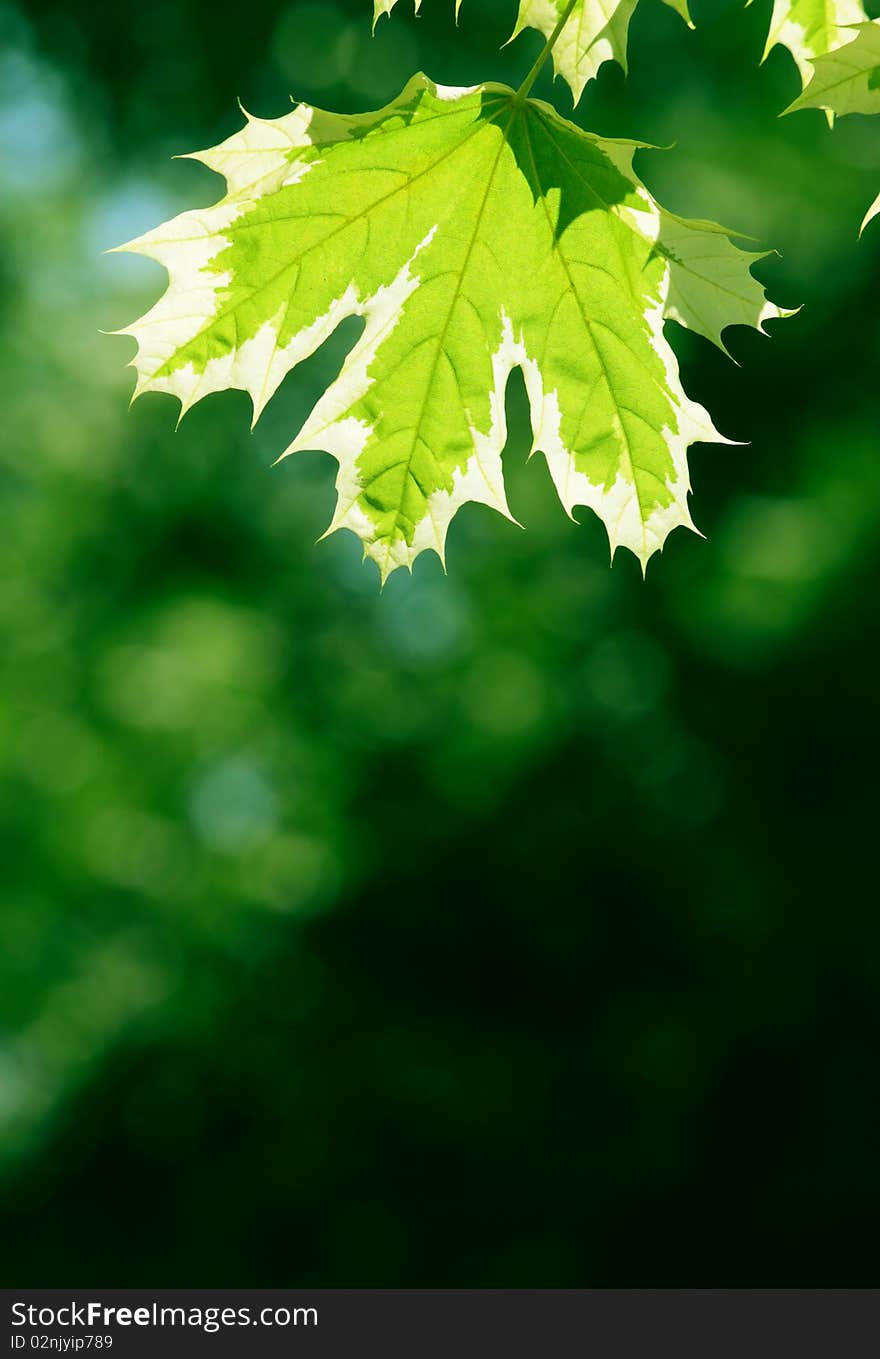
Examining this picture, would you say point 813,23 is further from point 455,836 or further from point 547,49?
point 455,836

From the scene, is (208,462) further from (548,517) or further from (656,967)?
(656,967)

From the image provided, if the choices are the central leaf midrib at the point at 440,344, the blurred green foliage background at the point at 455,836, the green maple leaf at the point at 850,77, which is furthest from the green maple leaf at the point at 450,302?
the blurred green foliage background at the point at 455,836

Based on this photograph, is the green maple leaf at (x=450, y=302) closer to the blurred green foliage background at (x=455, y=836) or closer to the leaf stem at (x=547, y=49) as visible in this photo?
the leaf stem at (x=547, y=49)

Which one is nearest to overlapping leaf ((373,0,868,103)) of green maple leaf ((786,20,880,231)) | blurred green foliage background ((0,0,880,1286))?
green maple leaf ((786,20,880,231))

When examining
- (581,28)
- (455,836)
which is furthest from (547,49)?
(455,836)

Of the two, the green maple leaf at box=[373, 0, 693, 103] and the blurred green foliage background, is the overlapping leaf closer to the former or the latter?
the green maple leaf at box=[373, 0, 693, 103]

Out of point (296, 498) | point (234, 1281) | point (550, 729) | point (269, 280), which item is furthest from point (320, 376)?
point (269, 280)
